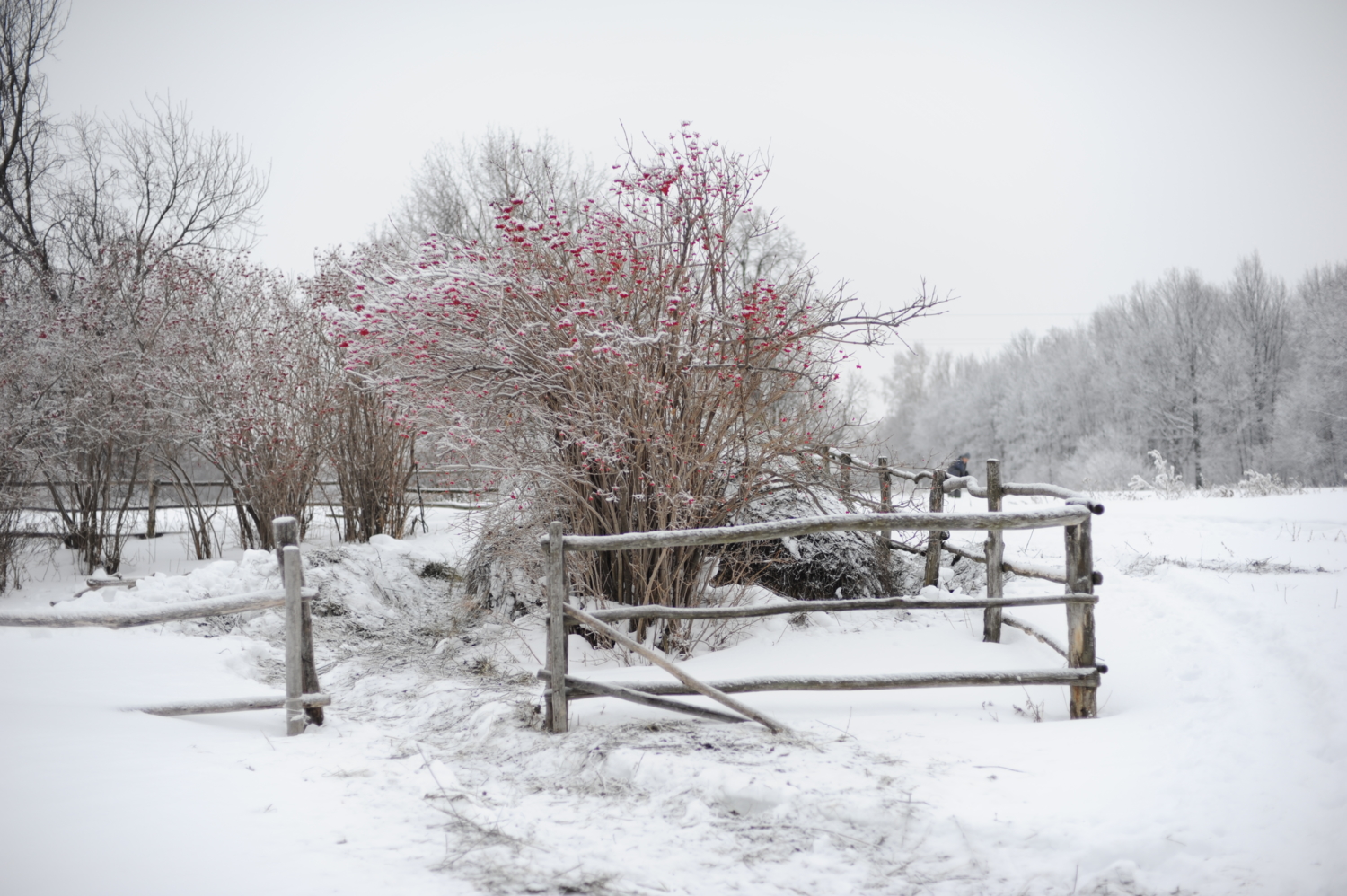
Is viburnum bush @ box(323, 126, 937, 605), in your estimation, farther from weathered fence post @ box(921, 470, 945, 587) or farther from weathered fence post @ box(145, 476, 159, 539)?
weathered fence post @ box(145, 476, 159, 539)

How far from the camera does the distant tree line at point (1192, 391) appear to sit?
29.0 metres

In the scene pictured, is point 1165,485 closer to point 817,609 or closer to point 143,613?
point 817,609

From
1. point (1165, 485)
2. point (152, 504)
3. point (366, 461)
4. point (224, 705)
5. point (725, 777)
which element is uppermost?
point (366, 461)

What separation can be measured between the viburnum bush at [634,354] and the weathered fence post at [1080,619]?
2.11 metres

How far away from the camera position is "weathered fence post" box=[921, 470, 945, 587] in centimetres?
767

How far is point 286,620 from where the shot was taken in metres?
4.59

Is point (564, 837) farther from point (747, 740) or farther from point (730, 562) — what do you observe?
point (730, 562)

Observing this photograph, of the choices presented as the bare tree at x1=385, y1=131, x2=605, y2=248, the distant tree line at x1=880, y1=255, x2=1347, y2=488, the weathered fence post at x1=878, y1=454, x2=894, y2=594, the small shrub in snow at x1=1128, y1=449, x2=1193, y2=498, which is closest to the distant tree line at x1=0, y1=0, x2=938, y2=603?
the weathered fence post at x1=878, y1=454, x2=894, y2=594

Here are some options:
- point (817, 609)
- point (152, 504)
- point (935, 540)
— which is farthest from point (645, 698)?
point (152, 504)

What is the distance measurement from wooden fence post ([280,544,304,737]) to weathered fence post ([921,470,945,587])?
5.52 metres

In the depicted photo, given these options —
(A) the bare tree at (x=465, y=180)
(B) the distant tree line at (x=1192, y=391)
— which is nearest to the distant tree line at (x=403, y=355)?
(A) the bare tree at (x=465, y=180)

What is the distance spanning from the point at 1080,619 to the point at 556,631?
2.98m

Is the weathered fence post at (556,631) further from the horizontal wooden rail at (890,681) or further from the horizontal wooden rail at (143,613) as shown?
the horizontal wooden rail at (143,613)

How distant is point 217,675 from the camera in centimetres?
584
